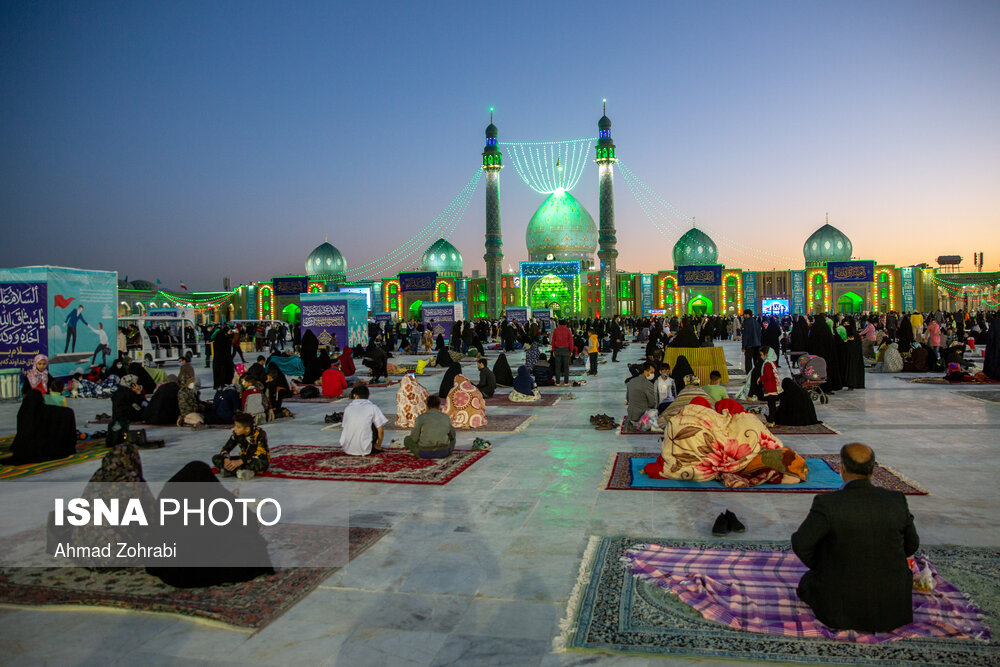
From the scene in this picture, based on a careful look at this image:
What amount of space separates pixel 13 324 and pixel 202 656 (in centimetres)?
1128

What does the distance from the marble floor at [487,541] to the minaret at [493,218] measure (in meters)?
33.3

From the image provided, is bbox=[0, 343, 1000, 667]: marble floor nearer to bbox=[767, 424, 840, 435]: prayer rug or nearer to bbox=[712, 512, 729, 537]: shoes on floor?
bbox=[712, 512, 729, 537]: shoes on floor

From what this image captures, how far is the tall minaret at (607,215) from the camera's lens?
130 feet

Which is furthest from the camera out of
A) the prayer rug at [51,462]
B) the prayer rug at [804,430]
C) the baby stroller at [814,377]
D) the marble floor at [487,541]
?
Result: the baby stroller at [814,377]

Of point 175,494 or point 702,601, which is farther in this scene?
point 175,494

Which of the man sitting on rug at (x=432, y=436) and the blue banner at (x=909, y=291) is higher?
the blue banner at (x=909, y=291)

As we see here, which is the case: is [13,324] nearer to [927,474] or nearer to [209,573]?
[209,573]

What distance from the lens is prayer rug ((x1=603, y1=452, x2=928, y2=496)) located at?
4.70 m

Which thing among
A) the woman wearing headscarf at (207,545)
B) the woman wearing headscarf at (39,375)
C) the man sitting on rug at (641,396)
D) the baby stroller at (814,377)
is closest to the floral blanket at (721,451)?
the man sitting on rug at (641,396)

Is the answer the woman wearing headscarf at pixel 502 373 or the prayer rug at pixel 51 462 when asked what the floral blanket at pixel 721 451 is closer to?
the prayer rug at pixel 51 462

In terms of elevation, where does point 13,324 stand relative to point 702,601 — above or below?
above

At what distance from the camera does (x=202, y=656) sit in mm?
2588

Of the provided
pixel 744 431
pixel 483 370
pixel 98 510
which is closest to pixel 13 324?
pixel 483 370

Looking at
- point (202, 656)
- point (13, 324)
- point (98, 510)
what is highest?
point (13, 324)
